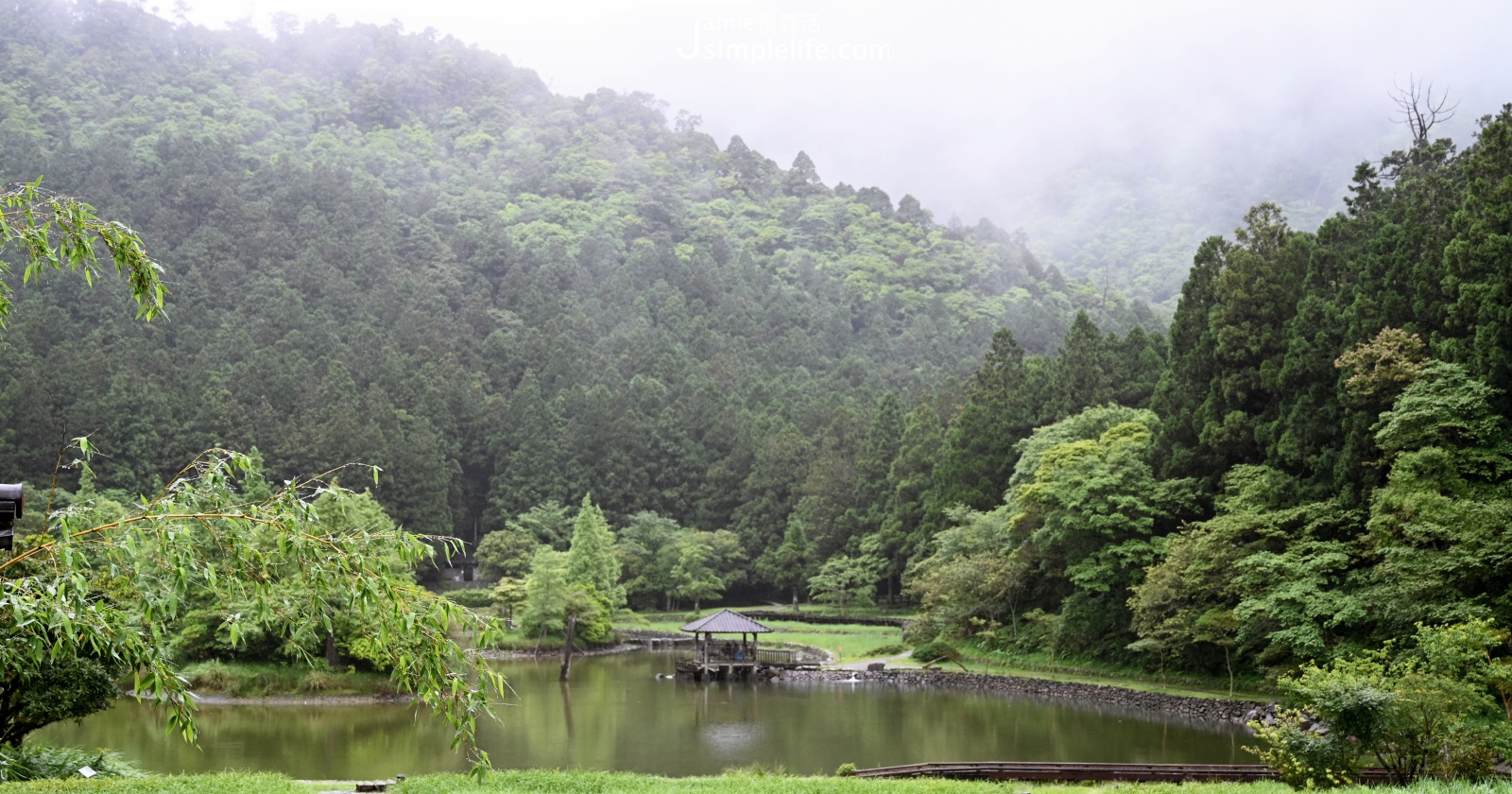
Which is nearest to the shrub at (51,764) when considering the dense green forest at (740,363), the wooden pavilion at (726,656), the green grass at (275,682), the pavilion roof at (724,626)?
the green grass at (275,682)

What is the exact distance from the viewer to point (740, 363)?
255 ft

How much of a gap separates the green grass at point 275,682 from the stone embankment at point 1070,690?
1193 cm

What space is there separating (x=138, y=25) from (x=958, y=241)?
91762mm

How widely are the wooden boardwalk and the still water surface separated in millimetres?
2316

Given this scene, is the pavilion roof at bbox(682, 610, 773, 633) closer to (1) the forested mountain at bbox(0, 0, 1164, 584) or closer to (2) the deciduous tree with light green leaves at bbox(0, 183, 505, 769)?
(1) the forested mountain at bbox(0, 0, 1164, 584)

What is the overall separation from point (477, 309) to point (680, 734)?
63.4m

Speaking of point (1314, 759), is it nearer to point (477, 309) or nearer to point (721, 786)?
point (721, 786)

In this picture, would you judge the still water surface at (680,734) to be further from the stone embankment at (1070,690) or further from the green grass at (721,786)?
the green grass at (721,786)

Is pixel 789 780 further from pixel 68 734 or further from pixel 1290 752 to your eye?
pixel 68 734

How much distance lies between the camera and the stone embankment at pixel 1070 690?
21969mm

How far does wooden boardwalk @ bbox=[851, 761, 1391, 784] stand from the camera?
48.7 ft

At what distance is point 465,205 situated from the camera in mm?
107875

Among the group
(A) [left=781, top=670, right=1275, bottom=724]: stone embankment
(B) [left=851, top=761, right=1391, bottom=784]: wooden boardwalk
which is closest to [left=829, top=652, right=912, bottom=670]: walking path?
(A) [left=781, top=670, right=1275, bottom=724]: stone embankment

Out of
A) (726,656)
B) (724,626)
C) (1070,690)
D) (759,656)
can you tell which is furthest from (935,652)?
(1070,690)
